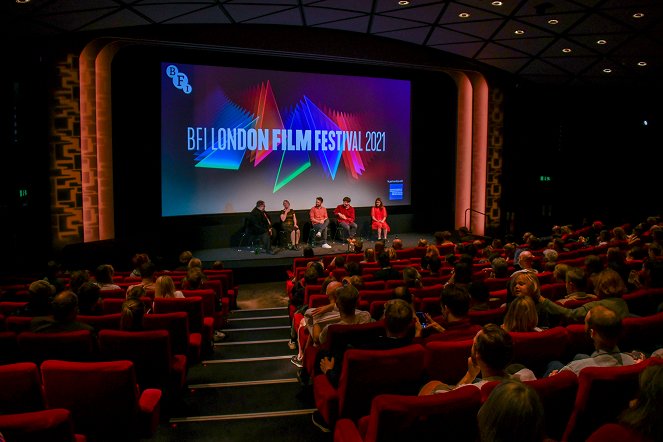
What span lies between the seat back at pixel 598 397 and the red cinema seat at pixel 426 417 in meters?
0.49

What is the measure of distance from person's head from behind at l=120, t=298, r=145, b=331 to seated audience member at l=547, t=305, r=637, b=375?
2.57 meters

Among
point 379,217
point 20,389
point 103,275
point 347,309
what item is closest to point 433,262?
point 347,309

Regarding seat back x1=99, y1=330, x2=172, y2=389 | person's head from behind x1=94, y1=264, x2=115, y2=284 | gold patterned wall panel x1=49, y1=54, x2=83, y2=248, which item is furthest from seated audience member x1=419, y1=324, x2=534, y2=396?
gold patterned wall panel x1=49, y1=54, x2=83, y2=248

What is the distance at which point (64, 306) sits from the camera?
355 centimetres

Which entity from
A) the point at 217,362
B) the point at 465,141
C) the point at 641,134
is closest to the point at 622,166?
the point at 641,134

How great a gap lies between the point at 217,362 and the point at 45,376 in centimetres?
211

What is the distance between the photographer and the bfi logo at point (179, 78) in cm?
1073

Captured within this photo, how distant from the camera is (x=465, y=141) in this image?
1392cm

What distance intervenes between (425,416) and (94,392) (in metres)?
1.69

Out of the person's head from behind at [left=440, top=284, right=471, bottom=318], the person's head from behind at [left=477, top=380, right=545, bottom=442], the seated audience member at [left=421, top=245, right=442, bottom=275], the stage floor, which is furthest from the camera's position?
the stage floor

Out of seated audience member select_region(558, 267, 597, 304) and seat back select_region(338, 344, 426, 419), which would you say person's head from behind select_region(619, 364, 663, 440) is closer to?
seat back select_region(338, 344, 426, 419)

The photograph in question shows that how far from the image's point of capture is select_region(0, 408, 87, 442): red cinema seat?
2.00 m

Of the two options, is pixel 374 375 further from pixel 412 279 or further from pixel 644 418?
pixel 412 279

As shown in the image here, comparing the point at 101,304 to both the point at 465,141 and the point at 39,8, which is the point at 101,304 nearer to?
the point at 39,8
